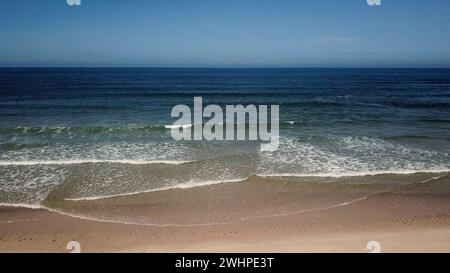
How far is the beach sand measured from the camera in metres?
6.65

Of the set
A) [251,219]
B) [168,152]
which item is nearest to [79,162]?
[168,152]

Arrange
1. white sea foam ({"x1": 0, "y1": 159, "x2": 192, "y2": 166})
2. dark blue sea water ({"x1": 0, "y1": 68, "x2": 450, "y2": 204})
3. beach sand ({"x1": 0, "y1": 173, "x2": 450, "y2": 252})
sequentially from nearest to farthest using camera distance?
1. beach sand ({"x1": 0, "y1": 173, "x2": 450, "y2": 252})
2. dark blue sea water ({"x1": 0, "y1": 68, "x2": 450, "y2": 204})
3. white sea foam ({"x1": 0, "y1": 159, "x2": 192, "y2": 166})

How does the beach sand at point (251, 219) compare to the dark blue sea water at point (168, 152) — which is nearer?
the beach sand at point (251, 219)

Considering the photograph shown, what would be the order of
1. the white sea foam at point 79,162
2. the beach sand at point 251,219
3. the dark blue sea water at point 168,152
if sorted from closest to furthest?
the beach sand at point 251,219, the dark blue sea water at point 168,152, the white sea foam at point 79,162

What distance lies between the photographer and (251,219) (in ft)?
25.9

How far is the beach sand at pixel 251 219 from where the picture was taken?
6.65 m

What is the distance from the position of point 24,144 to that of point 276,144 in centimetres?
1174

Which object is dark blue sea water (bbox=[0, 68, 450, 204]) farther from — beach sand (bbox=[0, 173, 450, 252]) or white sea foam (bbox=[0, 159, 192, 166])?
beach sand (bbox=[0, 173, 450, 252])

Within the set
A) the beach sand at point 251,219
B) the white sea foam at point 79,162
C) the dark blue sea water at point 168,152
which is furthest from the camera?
the white sea foam at point 79,162

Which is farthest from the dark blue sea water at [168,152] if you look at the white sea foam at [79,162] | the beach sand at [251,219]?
the beach sand at [251,219]

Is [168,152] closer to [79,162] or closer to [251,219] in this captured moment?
A: [79,162]

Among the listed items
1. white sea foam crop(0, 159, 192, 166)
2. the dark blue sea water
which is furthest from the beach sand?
white sea foam crop(0, 159, 192, 166)

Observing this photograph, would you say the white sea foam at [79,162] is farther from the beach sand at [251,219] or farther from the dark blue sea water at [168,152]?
the beach sand at [251,219]
